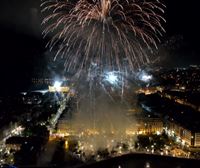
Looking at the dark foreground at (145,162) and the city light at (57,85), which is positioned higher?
the city light at (57,85)

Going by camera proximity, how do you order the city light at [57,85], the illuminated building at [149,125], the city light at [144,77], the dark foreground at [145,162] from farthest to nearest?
the city light at [144,77] → the city light at [57,85] → the illuminated building at [149,125] → the dark foreground at [145,162]

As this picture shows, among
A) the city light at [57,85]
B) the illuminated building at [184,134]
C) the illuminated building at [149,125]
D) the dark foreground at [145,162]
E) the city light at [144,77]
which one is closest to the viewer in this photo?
the dark foreground at [145,162]

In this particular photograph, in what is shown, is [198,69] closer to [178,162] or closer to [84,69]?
[84,69]

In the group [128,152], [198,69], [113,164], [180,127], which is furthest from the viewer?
[198,69]

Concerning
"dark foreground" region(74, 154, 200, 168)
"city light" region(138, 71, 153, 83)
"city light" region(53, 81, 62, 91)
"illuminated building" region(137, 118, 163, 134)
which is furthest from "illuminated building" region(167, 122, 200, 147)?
"city light" region(53, 81, 62, 91)

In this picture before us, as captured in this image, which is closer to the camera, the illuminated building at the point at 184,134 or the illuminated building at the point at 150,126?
the illuminated building at the point at 184,134

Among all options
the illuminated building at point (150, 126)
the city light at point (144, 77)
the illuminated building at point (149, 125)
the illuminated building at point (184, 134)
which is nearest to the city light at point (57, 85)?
the city light at point (144, 77)

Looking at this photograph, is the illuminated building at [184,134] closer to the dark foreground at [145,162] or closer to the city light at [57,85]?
the dark foreground at [145,162]

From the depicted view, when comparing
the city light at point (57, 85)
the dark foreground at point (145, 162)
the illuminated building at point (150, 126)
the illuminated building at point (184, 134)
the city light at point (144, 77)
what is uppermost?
the city light at point (144, 77)

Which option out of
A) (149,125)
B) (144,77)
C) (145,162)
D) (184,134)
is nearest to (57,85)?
(144,77)

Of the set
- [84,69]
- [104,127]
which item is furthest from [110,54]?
[84,69]

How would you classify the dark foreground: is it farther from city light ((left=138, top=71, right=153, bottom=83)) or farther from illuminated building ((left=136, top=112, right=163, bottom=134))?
city light ((left=138, top=71, right=153, bottom=83))
